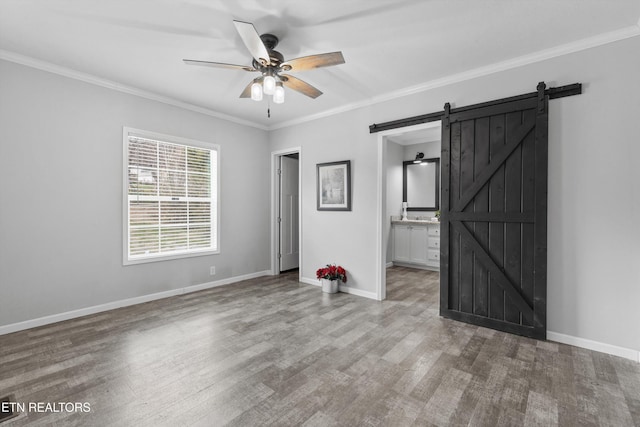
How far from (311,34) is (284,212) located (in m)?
3.58

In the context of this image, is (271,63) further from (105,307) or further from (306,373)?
(105,307)

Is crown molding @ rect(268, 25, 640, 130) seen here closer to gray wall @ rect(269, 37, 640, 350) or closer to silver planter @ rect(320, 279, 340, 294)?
gray wall @ rect(269, 37, 640, 350)

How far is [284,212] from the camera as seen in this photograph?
579 cm

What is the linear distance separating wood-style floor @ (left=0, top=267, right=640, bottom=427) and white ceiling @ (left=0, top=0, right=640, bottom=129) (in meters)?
2.79

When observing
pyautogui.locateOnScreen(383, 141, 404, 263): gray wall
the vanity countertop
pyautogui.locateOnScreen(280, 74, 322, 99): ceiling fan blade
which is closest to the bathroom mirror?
pyautogui.locateOnScreen(383, 141, 404, 263): gray wall

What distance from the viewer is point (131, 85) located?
376cm

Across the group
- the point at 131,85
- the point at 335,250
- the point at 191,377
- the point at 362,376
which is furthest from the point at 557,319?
the point at 131,85

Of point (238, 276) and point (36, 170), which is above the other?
point (36, 170)

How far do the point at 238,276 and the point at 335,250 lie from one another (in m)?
1.79

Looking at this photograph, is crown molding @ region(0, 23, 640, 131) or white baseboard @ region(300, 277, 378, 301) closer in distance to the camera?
crown molding @ region(0, 23, 640, 131)

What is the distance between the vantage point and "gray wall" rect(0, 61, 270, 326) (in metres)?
3.04

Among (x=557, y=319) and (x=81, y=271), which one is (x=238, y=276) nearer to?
(x=81, y=271)

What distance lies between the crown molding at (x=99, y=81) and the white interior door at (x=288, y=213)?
1.39 meters

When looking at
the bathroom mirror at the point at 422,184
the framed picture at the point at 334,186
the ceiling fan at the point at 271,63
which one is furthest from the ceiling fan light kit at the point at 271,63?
the bathroom mirror at the point at 422,184
